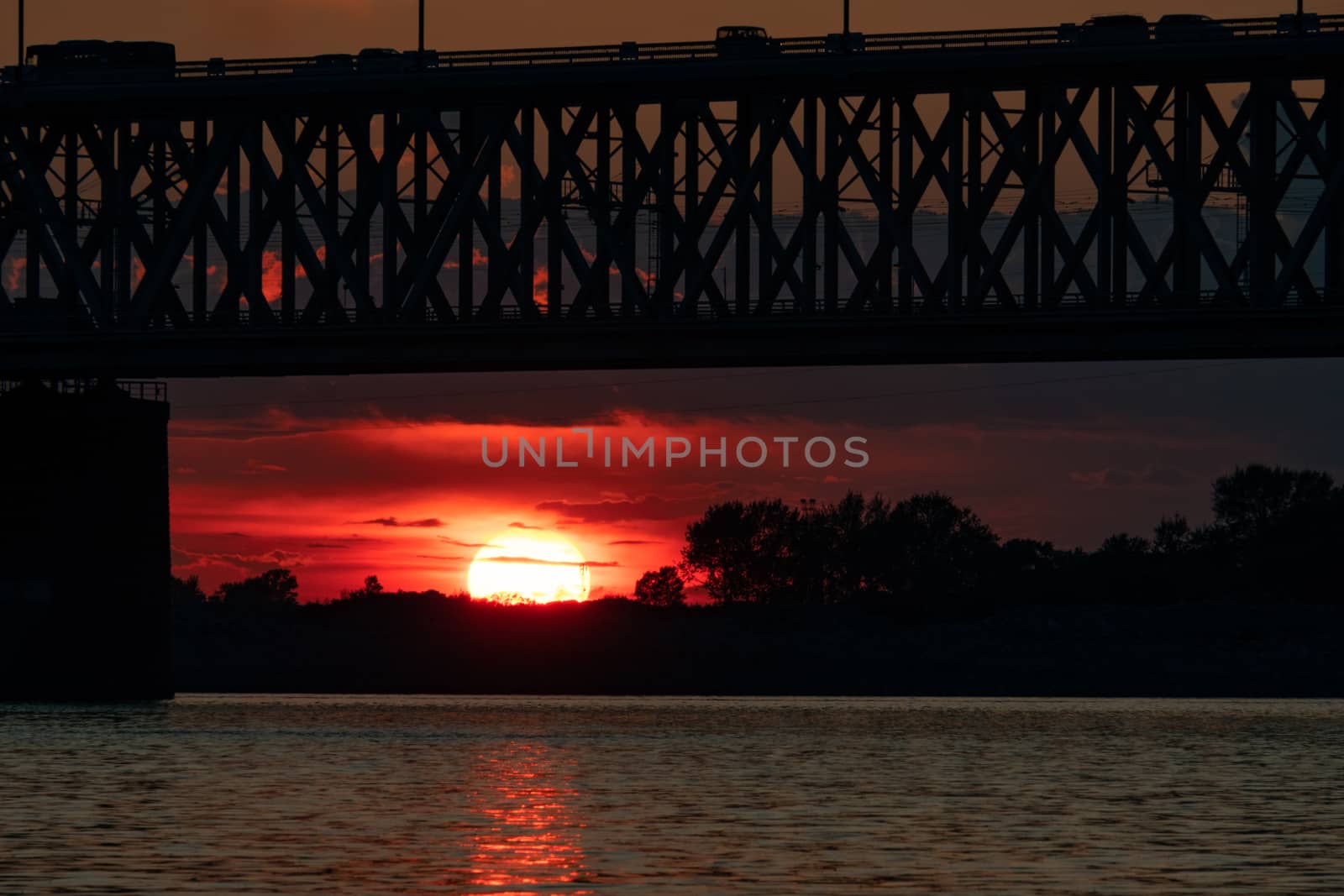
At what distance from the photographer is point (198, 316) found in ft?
311

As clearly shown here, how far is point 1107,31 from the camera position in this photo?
85625mm

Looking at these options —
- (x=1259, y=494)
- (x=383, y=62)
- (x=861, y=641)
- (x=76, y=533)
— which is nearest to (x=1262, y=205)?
(x=383, y=62)

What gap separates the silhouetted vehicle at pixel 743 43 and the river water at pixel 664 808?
21.9 meters

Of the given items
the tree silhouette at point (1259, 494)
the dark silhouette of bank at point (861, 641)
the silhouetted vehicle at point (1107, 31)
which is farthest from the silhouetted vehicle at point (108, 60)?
the tree silhouette at point (1259, 494)

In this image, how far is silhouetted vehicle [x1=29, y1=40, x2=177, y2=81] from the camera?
97000 mm

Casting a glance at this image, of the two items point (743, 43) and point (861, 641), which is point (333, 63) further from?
point (861, 641)

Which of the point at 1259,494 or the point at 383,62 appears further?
the point at 1259,494

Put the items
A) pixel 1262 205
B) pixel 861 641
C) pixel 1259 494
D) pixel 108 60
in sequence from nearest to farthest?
1. pixel 1262 205
2. pixel 108 60
3. pixel 861 641
4. pixel 1259 494

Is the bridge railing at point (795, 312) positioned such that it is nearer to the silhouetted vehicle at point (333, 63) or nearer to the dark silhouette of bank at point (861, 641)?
the silhouetted vehicle at point (333, 63)

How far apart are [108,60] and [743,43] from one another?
24.0 m

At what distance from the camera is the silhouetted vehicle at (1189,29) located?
84312mm

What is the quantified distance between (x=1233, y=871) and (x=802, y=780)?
22.5m

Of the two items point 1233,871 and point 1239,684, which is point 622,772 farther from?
point 1239,684

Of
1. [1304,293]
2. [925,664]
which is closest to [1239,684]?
[925,664]
